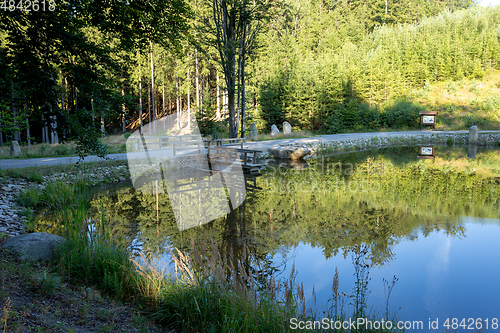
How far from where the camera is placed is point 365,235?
7.39 metres

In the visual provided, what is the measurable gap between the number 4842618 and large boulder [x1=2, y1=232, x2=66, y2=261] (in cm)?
367

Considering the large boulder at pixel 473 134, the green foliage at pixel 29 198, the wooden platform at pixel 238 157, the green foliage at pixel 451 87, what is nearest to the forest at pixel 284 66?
the green foliage at pixel 451 87

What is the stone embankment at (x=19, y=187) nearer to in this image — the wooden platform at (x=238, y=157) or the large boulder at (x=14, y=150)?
the wooden platform at (x=238, y=157)

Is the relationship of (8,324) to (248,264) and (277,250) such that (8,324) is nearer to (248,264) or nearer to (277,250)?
(248,264)

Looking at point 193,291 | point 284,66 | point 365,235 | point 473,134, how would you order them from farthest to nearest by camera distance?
point 284,66 < point 473,134 < point 365,235 < point 193,291

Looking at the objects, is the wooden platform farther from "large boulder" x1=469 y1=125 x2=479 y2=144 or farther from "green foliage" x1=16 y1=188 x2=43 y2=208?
"large boulder" x1=469 y1=125 x2=479 y2=144

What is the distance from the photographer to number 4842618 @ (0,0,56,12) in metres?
5.13

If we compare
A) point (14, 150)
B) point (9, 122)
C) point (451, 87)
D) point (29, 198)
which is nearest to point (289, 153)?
point (29, 198)

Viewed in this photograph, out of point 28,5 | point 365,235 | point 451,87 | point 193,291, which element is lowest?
point 365,235

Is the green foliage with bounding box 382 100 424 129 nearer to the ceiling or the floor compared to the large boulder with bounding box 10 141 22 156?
nearer to the ceiling

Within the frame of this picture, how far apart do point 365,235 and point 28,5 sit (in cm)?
798

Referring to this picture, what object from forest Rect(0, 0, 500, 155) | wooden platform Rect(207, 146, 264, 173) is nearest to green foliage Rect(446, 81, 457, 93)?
forest Rect(0, 0, 500, 155)

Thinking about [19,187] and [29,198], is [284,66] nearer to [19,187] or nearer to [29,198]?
[19,187]

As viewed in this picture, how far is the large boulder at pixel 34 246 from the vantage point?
4557 millimetres
